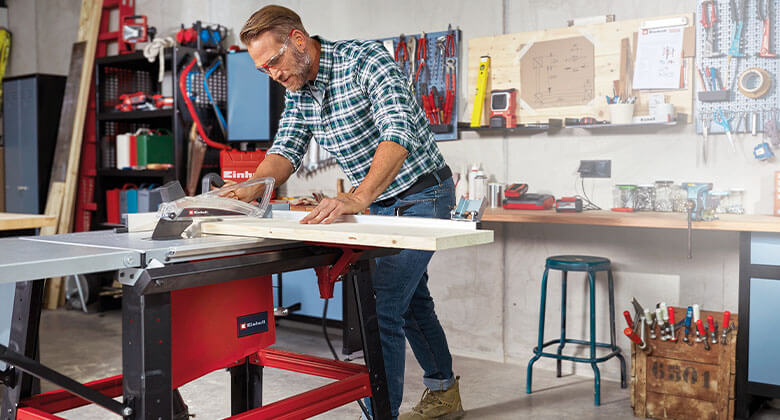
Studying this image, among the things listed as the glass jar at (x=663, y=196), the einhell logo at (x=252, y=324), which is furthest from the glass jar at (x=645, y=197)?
the einhell logo at (x=252, y=324)

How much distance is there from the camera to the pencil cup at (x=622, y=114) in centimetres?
342

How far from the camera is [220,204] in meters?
2.03

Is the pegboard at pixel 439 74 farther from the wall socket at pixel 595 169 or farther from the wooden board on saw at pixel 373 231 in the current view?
the wooden board on saw at pixel 373 231

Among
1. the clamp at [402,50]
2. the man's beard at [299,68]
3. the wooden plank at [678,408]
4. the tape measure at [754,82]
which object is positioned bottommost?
the wooden plank at [678,408]

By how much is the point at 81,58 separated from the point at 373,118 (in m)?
4.13

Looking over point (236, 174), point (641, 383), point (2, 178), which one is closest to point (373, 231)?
point (641, 383)

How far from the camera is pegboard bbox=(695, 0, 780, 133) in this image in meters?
3.19

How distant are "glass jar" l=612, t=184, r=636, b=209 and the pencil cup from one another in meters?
0.31

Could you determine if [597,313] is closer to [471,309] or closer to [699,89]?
[471,309]

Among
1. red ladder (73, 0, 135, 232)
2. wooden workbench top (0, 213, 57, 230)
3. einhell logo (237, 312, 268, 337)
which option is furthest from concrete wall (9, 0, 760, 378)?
einhell logo (237, 312, 268, 337)

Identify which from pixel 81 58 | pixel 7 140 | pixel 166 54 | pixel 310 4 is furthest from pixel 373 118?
pixel 7 140

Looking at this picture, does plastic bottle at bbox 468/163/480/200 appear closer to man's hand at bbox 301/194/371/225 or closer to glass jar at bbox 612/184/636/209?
glass jar at bbox 612/184/636/209

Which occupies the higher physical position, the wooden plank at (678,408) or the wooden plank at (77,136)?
the wooden plank at (77,136)

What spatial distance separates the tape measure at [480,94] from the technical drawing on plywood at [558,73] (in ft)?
0.63
